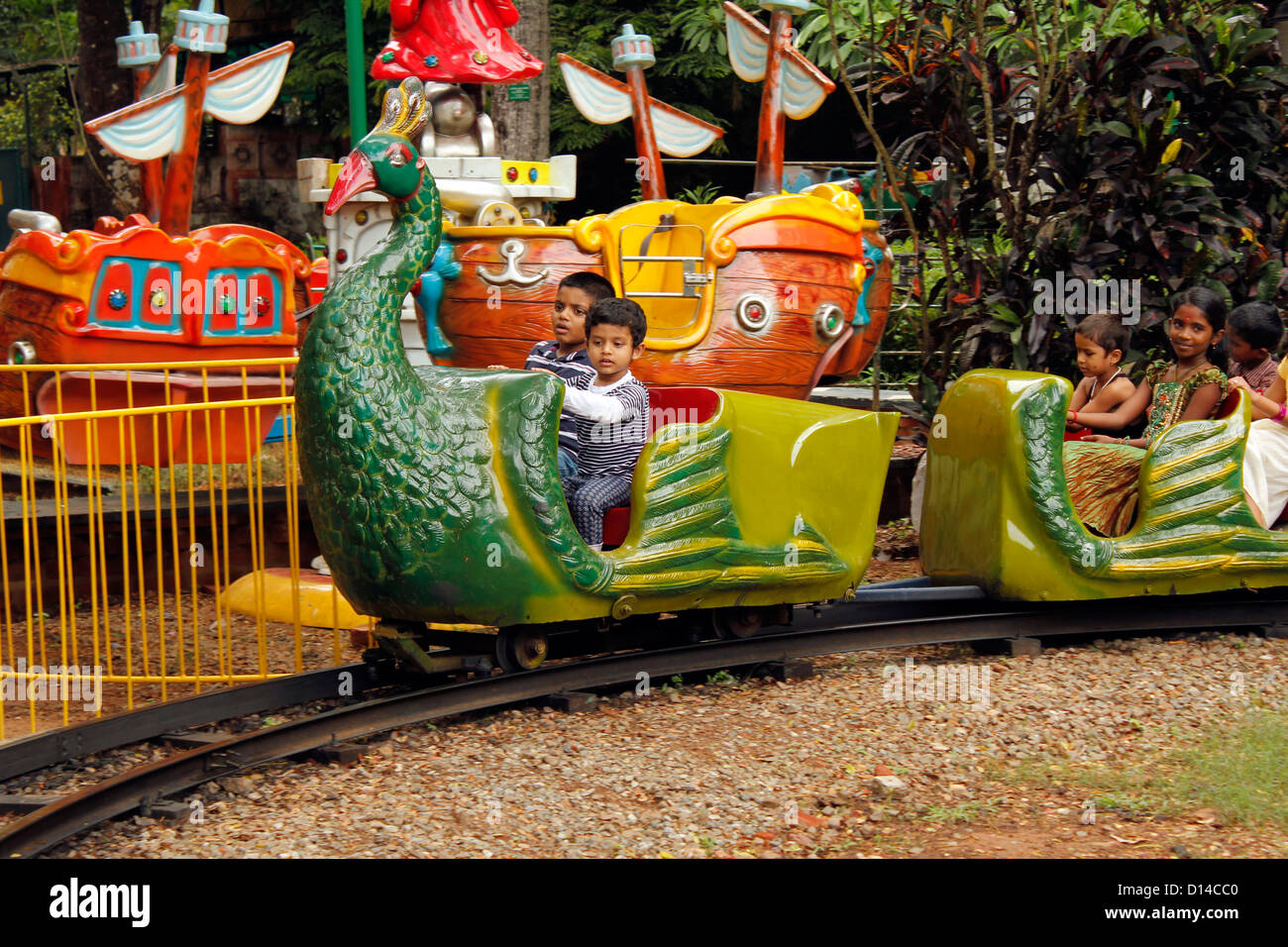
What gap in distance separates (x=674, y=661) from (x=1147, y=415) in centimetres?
251

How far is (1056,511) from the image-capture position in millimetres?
5766

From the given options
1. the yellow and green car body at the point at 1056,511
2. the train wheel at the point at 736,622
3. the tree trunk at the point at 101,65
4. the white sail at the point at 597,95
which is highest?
the tree trunk at the point at 101,65

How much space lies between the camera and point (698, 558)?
5324 millimetres

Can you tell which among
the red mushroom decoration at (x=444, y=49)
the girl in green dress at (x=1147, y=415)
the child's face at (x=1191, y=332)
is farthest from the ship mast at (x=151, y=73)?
the child's face at (x=1191, y=332)

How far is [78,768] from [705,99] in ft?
51.3

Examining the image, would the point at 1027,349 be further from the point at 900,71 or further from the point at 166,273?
the point at 166,273

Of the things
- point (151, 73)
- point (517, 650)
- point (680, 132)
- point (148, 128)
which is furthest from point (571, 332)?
point (151, 73)

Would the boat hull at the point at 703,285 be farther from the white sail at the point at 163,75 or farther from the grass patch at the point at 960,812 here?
the grass patch at the point at 960,812

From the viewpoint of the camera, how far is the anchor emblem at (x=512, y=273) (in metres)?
7.66

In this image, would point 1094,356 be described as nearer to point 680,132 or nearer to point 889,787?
point 889,787

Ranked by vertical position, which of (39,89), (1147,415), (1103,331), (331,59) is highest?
(39,89)

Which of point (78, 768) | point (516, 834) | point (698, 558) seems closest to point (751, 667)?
point (698, 558)

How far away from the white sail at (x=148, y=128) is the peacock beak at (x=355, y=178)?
4598 mm

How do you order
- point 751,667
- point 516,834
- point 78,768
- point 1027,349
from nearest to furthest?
1. point 516,834
2. point 78,768
3. point 751,667
4. point 1027,349
